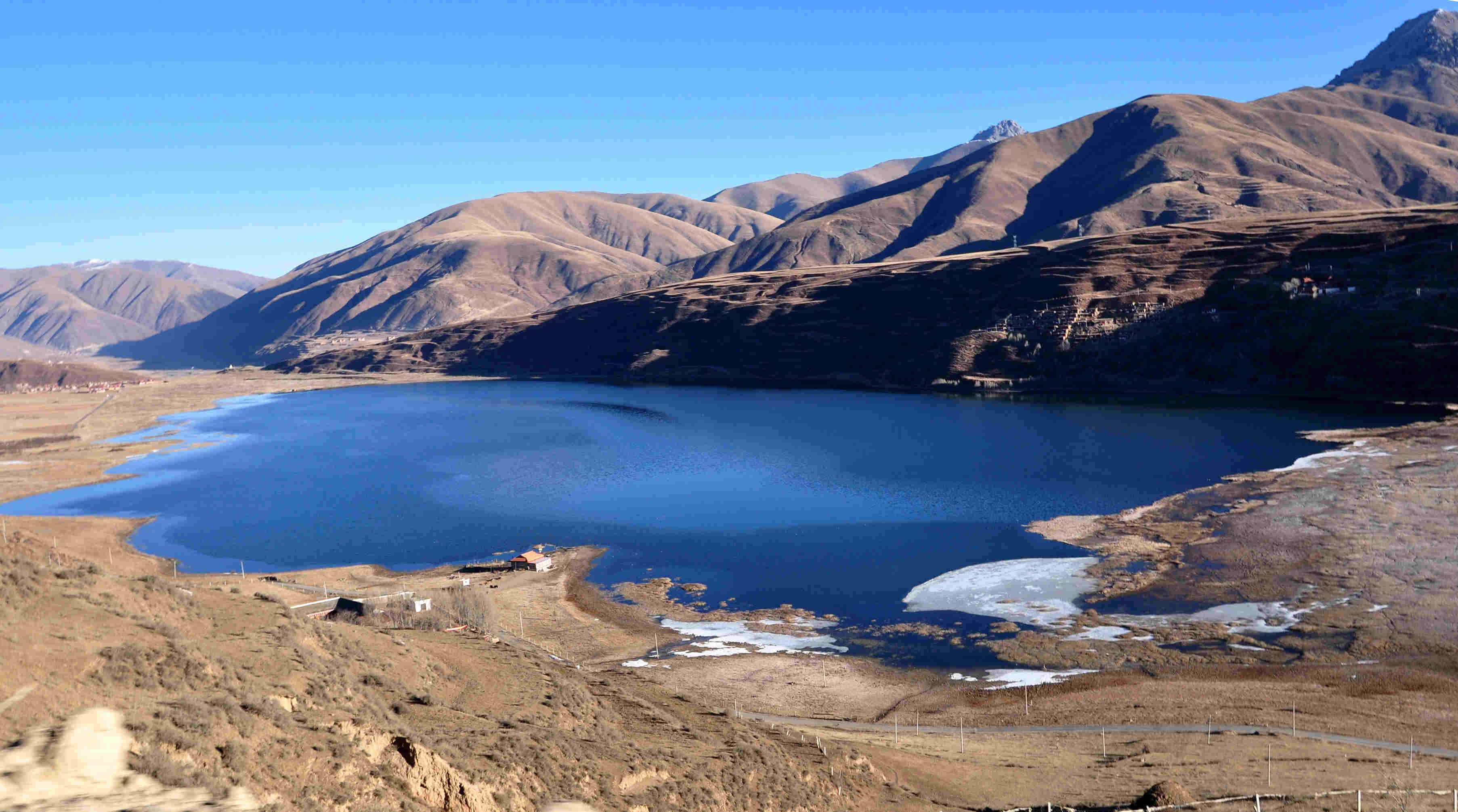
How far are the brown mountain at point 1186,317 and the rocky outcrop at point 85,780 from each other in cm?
13380

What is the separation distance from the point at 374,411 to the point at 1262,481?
484 ft

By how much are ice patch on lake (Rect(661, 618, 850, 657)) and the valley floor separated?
1.04 m

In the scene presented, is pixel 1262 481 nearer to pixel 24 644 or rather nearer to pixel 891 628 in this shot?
pixel 891 628

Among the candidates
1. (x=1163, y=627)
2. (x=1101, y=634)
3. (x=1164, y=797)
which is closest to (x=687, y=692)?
(x=1101, y=634)

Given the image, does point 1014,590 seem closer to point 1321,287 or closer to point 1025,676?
point 1025,676

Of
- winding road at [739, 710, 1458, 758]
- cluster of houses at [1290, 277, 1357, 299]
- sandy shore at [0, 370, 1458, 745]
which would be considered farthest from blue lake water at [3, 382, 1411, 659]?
cluster of houses at [1290, 277, 1357, 299]

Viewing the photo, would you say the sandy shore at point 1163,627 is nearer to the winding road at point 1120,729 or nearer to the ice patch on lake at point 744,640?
the ice patch on lake at point 744,640

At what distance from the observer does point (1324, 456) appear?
294ft

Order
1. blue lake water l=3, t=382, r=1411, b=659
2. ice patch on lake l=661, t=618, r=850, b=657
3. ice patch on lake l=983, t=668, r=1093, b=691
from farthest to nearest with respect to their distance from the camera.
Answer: blue lake water l=3, t=382, r=1411, b=659 < ice patch on lake l=661, t=618, r=850, b=657 < ice patch on lake l=983, t=668, r=1093, b=691

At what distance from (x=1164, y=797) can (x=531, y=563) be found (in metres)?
47.7

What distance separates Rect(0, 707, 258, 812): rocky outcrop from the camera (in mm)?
15195

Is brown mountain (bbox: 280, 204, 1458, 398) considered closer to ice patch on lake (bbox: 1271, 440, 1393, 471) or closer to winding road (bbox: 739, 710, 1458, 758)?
ice patch on lake (bbox: 1271, 440, 1393, 471)

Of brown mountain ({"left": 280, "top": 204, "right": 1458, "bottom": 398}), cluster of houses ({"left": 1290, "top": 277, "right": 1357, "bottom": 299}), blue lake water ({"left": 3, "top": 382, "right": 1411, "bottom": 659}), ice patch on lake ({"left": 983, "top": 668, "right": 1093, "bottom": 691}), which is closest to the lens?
ice patch on lake ({"left": 983, "top": 668, "right": 1093, "bottom": 691})

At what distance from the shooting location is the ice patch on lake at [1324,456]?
86062 mm
